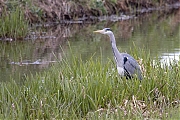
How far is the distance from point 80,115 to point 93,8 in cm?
1443

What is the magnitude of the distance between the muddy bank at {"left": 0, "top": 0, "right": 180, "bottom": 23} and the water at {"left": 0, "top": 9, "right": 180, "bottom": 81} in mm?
682

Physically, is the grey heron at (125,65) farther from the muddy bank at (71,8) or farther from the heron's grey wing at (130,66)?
the muddy bank at (71,8)

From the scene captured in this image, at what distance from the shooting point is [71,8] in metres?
19.3

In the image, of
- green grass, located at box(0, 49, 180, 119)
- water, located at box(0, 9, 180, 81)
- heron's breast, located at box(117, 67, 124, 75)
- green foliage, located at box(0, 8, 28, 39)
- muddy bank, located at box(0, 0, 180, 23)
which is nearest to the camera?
green grass, located at box(0, 49, 180, 119)

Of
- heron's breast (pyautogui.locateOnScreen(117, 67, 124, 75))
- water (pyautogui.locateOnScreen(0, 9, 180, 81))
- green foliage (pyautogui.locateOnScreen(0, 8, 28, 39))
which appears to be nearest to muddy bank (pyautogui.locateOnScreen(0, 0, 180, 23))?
water (pyautogui.locateOnScreen(0, 9, 180, 81))

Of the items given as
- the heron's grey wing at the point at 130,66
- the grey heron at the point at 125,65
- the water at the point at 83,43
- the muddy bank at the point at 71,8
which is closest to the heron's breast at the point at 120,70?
the grey heron at the point at 125,65

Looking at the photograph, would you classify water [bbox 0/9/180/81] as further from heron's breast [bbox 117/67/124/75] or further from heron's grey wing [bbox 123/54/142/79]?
heron's breast [bbox 117/67/124/75]

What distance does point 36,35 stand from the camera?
15406mm

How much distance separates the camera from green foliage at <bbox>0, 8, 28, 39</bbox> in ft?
46.0

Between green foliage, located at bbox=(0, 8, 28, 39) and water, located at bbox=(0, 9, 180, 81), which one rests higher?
green foliage, located at bbox=(0, 8, 28, 39)

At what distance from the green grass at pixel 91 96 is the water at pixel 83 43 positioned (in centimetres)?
248

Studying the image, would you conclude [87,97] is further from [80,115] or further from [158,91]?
[158,91]

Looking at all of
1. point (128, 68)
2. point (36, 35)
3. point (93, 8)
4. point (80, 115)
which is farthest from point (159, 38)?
point (80, 115)

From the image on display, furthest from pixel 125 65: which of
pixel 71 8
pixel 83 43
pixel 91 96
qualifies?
pixel 71 8
